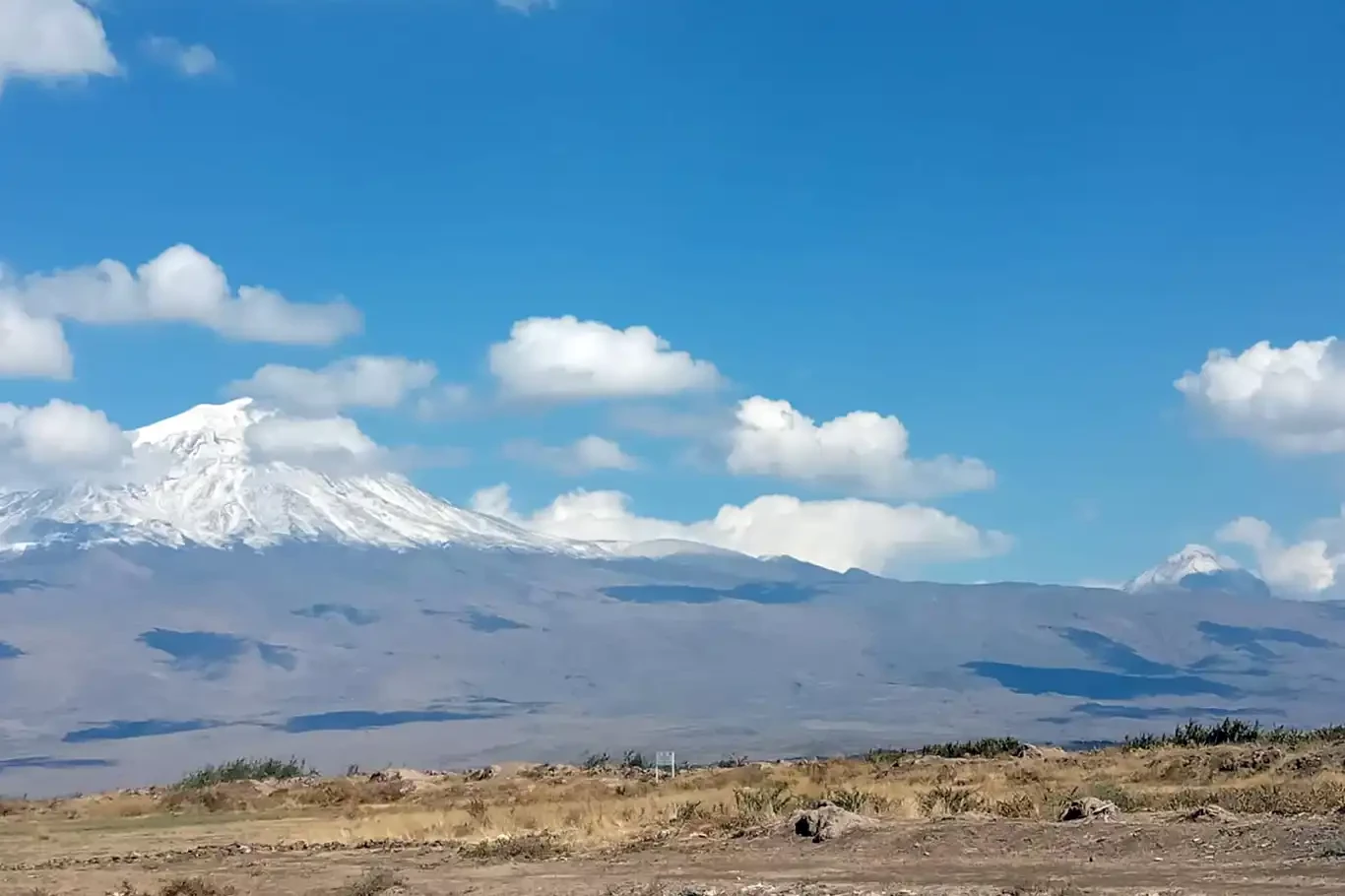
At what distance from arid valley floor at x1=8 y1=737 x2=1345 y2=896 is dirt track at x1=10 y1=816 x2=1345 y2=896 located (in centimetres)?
6

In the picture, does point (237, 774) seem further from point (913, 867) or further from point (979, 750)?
point (913, 867)

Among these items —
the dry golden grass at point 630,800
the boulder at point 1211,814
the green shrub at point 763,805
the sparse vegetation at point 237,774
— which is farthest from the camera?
the sparse vegetation at point 237,774

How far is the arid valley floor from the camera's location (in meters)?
23.1

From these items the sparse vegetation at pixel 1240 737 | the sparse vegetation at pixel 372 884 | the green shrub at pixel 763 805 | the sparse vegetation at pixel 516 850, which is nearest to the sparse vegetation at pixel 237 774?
the green shrub at pixel 763 805

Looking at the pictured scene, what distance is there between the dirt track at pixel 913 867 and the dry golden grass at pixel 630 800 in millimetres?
2040

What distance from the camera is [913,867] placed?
24250 millimetres

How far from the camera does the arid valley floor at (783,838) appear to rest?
23078mm

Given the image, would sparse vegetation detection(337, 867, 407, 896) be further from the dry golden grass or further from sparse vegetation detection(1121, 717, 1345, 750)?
sparse vegetation detection(1121, 717, 1345, 750)

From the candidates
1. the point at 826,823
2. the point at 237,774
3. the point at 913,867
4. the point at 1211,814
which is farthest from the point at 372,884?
the point at 237,774

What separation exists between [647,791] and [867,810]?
56.9ft

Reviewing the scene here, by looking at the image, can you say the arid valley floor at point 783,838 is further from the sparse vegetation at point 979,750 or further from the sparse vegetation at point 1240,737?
the sparse vegetation at point 979,750

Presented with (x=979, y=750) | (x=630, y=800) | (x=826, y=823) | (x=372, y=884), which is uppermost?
(x=826, y=823)

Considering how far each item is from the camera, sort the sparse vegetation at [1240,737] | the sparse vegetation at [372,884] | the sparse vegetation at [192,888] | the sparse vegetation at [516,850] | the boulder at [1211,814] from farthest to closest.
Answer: the sparse vegetation at [1240,737] < the sparse vegetation at [516,850] < the sparse vegetation at [192,888] < the boulder at [1211,814] < the sparse vegetation at [372,884]

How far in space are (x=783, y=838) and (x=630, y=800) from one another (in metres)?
17.2
